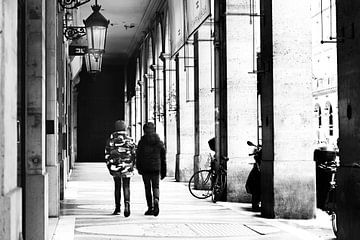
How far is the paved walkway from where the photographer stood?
33.4 ft

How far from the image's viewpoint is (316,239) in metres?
9.76

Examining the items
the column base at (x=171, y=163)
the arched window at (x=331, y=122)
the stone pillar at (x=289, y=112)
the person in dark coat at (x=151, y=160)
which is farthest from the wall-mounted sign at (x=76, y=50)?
the column base at (x=171, y=163)

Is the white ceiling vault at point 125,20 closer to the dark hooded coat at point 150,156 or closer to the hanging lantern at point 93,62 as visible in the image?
the hanging lantern at point 93,62

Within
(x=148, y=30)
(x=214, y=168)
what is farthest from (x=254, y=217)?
(x=148, y=30)

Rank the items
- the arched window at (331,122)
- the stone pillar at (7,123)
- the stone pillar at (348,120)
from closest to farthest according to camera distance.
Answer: the stone pillar at (7,123) → the stone pillar at (348,120) → the arched window at (331,122)

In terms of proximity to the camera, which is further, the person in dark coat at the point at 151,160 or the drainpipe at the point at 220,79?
the drainpipe at the point at 220,79

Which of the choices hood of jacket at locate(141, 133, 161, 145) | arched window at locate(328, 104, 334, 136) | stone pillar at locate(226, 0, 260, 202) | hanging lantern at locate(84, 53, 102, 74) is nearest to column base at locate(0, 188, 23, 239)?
hood of jacket at locate(141, 133, 161, 145)

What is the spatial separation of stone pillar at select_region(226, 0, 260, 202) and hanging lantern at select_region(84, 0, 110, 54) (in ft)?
11.0

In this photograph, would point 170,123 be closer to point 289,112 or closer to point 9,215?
point 289,112

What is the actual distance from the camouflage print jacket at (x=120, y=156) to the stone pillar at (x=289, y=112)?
99.0 inches

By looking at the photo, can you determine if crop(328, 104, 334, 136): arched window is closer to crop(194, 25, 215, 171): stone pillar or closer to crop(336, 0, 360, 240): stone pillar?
crop(194, 25, 215, 171): stone pillar

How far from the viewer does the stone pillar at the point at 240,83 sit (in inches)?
620

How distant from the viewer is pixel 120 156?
1262 centimetres

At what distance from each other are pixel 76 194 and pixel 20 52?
39.2 feet
